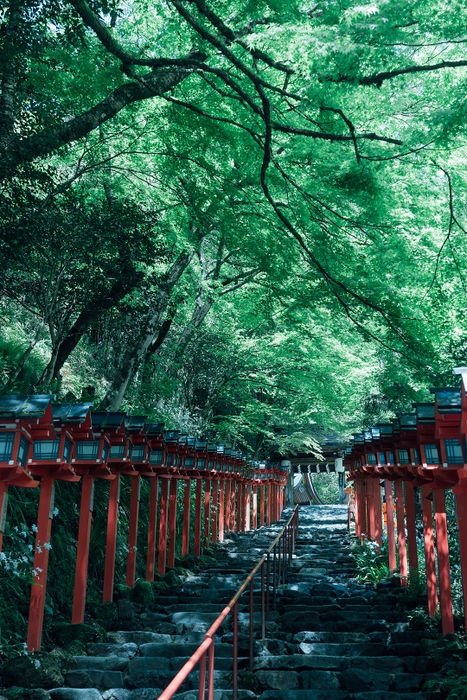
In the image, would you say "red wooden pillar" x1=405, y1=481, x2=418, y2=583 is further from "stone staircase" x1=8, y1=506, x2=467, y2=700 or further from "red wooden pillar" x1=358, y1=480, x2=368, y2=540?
"red wooden pillar" x1=358, y1=480, x2=368, y2=540

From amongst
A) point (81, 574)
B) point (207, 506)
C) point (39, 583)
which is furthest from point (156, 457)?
point (207, 506)

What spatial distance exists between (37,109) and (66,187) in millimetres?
1445

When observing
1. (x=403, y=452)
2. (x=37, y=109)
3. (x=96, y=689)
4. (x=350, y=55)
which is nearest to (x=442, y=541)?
(x=403, y=452)

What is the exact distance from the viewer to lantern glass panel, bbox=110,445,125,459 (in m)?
9.20

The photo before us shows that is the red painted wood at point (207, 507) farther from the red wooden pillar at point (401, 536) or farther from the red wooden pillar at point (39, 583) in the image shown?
the red wooden pillar at point (39, 583)

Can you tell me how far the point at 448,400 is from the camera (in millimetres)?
6816

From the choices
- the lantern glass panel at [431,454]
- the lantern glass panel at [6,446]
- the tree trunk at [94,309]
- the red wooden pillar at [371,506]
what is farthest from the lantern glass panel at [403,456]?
the red wooden pillar at [371,506]

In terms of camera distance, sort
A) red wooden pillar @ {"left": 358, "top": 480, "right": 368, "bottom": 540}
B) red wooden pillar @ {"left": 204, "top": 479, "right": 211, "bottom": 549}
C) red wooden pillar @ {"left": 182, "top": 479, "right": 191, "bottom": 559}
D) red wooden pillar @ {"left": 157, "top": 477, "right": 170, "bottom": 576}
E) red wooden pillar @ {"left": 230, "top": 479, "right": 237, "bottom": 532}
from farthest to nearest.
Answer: red wooden pillar @ {"left": 230, "top": 479, "right": 237, "bottom": 532}
red wooden pillar @ {"left": 358, "top": 480, "right": 368, "bottom": 540}
red wooden pillar @ {"left": 204, "top": 479, "right": 211, "bottom": 549}
red wooden pillar @ {"left": 182, "top": 479, "right": 191, "bottom": 559}
red wooden pillar @ {"left": 157, "top": 477, "right": 170, "bottom": 576}

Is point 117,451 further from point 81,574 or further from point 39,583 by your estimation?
point 39,583

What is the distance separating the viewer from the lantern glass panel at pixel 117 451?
9199 mm

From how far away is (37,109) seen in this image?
8.63 m

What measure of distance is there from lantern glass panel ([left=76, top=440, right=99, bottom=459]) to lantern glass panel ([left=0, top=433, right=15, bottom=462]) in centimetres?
238

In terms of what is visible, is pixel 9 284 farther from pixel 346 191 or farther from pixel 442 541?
pixel 442 541

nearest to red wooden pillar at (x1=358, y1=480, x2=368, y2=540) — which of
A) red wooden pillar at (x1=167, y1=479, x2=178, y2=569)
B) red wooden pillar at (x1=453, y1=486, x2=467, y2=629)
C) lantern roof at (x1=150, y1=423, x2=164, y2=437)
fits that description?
red wooden pillar at (x1=167, y1=479, x2=178, y2=569)
